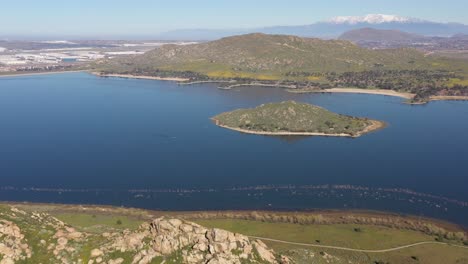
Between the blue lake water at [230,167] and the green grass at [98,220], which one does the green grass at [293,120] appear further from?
the green grass at [98,220]

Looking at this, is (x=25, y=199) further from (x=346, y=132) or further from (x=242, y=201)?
(x=346, y=132)

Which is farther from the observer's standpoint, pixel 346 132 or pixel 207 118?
pixel 207 118

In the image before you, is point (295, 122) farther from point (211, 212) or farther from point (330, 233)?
point (330, 233)

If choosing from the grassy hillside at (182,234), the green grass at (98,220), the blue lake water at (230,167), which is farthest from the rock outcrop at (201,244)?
the blue lake water at (230,167)

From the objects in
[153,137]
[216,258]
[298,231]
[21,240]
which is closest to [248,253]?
[216,258]

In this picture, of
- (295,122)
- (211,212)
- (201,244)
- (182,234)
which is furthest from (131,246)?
(295,122)

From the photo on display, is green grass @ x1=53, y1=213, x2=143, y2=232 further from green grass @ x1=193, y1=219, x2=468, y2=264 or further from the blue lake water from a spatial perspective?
green grass @ x1=193, y1=219, x2=468, y2=264
